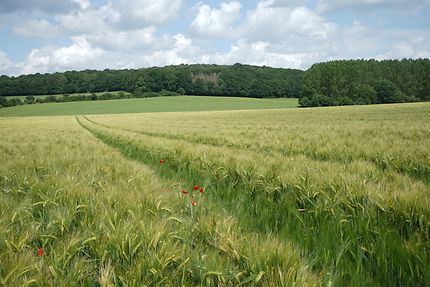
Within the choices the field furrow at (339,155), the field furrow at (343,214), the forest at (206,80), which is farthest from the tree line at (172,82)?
the field furrow at (343,214)

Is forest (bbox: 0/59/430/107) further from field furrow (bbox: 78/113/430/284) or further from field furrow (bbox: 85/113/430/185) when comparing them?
field furrow (bbox: 78/113/430/284)

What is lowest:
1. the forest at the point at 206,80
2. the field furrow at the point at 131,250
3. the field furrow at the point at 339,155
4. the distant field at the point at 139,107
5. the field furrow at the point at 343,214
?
the distant field at the point at 139,107

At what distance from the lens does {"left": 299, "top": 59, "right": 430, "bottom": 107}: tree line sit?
82.3 m

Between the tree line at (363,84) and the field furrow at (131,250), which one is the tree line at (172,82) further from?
the field furrow at (131,250)

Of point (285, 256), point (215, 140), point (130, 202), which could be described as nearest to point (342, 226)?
point (285, 256)

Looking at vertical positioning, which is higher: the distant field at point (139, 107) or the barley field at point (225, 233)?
the barley field at point (225, 233)

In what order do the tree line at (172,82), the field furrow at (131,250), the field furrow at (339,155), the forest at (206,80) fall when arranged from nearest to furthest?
the field furrow at (131,250) < the field furrow at (339,155) < the forest at (206,80) < the tree line at (172,82)

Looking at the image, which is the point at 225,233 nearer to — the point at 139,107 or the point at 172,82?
the point at 139,107

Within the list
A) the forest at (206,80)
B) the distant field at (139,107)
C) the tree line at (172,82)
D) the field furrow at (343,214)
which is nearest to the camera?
the field furrow at (343,214)

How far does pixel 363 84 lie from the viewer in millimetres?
86000

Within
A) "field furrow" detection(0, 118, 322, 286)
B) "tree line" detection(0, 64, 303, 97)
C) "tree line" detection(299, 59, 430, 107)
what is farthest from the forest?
"field furrow" detection(0, 118, 322, 286)

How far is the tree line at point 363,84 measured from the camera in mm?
82312

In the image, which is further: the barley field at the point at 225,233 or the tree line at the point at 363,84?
the tree line at the point at 363,84

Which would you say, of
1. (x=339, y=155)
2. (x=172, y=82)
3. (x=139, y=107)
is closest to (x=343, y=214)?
(x=339, y=155)
